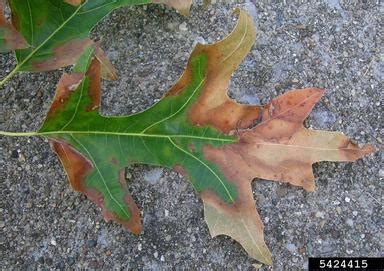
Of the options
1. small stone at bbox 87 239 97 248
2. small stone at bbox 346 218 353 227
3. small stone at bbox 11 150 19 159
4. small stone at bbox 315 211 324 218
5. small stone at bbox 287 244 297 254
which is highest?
small stone at bbox 11 150 19 159

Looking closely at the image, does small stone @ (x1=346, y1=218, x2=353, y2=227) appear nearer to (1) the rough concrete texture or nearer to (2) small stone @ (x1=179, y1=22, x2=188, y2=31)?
(1) the rough concrete texture

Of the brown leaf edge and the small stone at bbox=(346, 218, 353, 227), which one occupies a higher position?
the brown leaf edge

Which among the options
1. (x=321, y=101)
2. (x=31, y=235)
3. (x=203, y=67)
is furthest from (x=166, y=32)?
(x=31, y=235)

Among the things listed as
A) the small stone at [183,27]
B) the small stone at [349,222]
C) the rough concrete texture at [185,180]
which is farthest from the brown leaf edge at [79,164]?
the small stone at [349,222]

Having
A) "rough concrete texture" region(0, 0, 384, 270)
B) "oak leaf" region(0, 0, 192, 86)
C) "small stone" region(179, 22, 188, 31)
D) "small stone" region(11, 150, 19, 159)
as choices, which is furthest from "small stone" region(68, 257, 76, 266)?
"small stone" region(179, 22, 188, 31)

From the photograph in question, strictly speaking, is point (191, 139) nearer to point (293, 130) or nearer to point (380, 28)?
point (293, 130)

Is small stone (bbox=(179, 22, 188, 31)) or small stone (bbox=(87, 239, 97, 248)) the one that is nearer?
small stone (bbox=(87, 239, 97, 248))

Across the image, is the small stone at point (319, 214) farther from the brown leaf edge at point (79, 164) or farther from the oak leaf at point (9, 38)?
the oak leaf at point (9, 38)

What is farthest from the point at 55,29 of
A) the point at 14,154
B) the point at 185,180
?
the point at 185,180

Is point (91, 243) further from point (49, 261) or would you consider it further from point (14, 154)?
point (14, 154)
